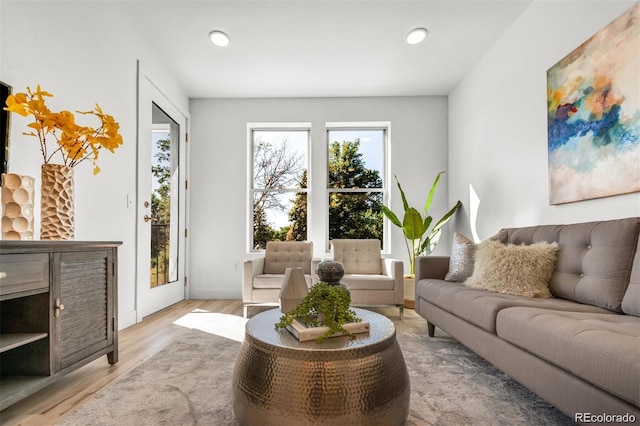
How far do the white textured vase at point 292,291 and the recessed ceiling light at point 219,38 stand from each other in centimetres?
267

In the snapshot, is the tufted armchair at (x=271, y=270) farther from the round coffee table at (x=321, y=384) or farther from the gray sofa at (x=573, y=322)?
the round coffee table at (x=321, y=384)

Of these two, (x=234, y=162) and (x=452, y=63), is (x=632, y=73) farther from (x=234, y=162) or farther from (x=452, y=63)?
(x=234, y=162)

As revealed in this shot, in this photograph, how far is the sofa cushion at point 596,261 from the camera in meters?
1.75

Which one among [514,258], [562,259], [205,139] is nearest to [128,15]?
[205,139]

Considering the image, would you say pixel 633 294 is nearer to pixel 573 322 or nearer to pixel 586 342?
pixel 573 322

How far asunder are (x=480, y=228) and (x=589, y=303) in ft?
6.51

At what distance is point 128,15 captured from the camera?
10.2ft

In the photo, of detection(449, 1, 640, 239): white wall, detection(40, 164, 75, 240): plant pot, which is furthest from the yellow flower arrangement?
detection(449, 1, 640, 239): white wall

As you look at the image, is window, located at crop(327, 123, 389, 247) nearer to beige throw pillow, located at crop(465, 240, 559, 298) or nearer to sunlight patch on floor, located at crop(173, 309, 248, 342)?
sunlight patch on floor, located at crop(173, 309, 248, 342)

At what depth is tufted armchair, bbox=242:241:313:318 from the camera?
356 centimetres

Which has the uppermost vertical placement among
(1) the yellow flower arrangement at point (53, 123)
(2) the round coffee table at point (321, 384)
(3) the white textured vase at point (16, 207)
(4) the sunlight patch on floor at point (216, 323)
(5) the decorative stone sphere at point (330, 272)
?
(1) the yellow flower arrangement at point (53, 123)

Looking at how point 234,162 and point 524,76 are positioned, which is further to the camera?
point 234,162

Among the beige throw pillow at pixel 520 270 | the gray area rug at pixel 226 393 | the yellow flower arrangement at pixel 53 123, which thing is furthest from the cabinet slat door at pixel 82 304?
the beige throw pillow at pixel 520 270

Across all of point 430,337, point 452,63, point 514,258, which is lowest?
point 430,337
